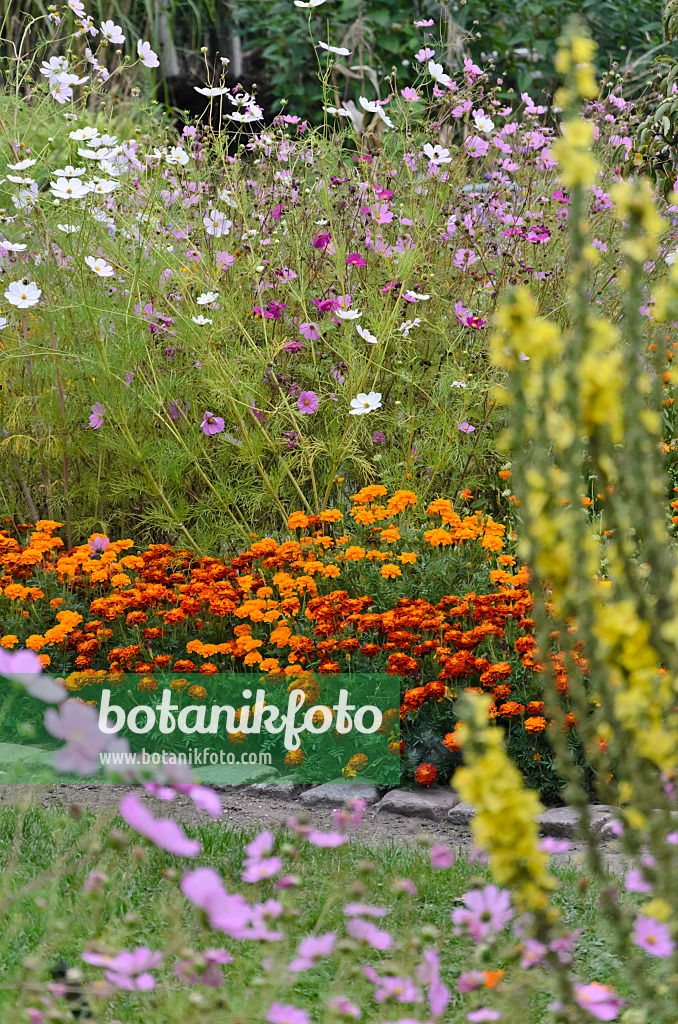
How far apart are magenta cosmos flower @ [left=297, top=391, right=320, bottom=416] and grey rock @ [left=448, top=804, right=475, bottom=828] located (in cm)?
171

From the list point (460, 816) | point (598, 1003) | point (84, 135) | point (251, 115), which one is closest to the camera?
point (598, 1003)

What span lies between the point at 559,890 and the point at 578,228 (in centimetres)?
168

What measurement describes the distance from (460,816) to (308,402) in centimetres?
179

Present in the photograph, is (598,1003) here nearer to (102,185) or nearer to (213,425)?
(213,425)

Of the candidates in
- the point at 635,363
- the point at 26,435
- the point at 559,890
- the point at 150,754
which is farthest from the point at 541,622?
the point at 26,435

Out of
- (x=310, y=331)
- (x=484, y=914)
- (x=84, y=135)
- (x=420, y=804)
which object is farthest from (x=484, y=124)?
(x=484, y=914)

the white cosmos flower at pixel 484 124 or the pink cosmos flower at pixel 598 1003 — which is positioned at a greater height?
the white cosmos flower at pixel 484 124

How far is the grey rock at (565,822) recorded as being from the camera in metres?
2.70

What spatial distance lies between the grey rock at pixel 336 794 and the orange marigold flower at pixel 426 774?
152 mm

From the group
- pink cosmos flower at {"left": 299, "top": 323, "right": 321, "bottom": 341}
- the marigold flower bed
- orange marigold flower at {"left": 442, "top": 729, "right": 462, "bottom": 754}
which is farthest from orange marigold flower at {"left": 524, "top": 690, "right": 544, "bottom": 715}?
pink cosmos flower at {"left": 299, "top": 323, "right": 321, "bottom": 341}

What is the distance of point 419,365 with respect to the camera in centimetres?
446

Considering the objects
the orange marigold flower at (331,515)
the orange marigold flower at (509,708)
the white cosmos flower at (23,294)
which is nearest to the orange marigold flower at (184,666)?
the orange marigold flower at (331,515)

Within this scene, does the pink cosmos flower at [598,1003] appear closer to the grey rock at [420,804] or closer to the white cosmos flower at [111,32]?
the grey rock at [420,804]

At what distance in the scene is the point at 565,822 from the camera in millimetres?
2711
